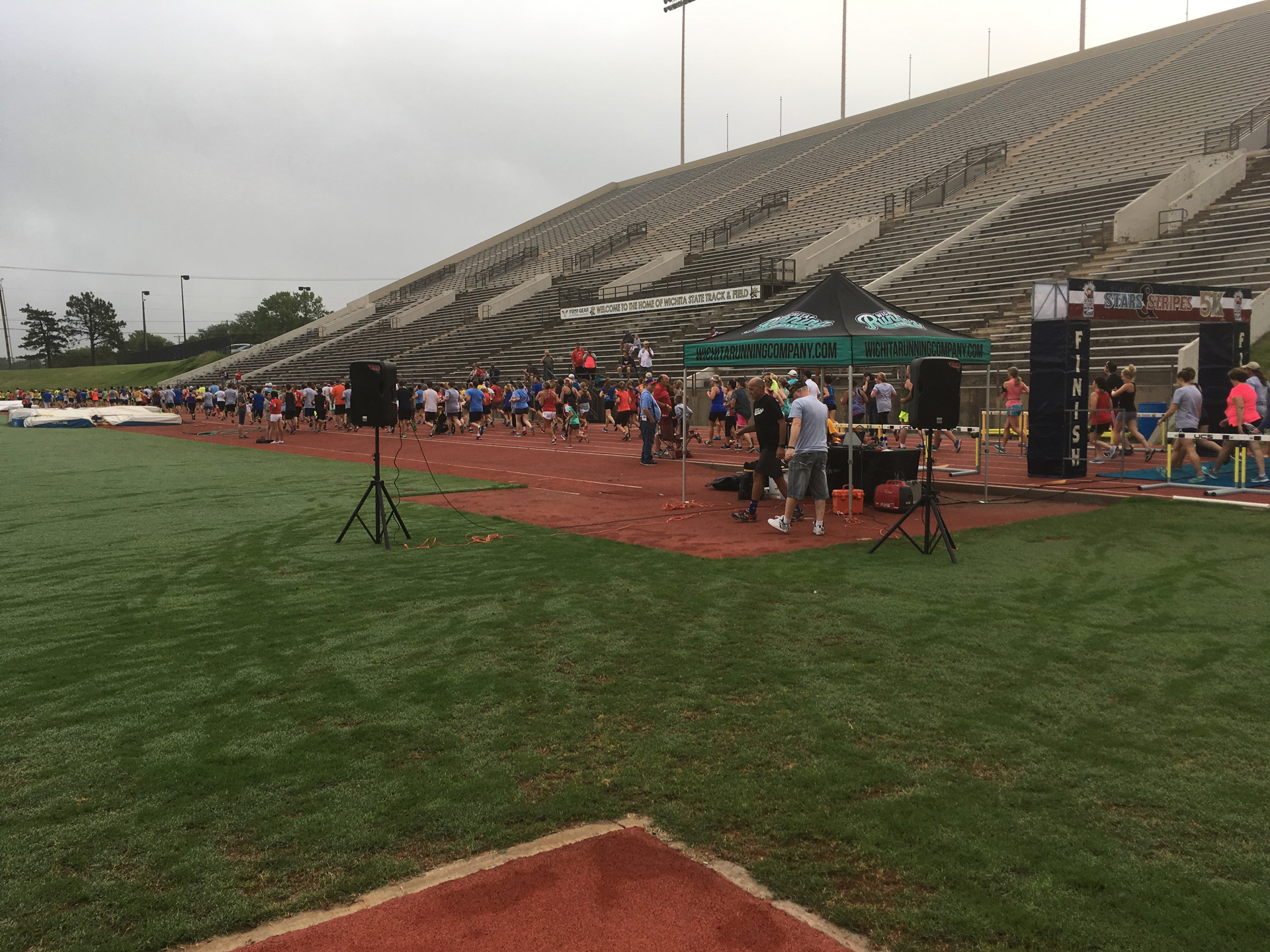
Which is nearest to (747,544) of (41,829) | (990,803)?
(990,803)

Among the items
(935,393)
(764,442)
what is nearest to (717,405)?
(764,442)

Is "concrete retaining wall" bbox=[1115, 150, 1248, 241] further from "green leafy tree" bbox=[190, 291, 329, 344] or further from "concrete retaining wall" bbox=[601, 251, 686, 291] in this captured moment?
"green leafy tree" bbox=[190, 291, 329, 344]

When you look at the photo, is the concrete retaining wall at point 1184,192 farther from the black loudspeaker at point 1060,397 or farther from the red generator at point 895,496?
the red generator at point 895,496

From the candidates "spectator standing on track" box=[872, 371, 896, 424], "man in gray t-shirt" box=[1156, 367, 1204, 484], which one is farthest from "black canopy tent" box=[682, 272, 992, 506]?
"spectator standing on track" box=[872, 371, 896, 424]

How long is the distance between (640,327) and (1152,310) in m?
24.9

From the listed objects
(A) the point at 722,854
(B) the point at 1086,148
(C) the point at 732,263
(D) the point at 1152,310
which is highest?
(B) the point at 1086,148

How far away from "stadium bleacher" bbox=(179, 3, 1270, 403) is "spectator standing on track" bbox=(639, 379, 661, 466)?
1028 cm

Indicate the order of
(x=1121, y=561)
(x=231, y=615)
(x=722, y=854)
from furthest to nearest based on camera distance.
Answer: (x=1121, y=561), (x=231, y=615), (x=722, y=854)

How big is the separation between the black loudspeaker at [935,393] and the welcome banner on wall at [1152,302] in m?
7.11

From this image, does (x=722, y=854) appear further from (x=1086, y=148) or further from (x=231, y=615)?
(x=1086, y=148)

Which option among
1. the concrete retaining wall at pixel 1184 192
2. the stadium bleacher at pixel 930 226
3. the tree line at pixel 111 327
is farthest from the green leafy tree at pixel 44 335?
the concrete retaining wall at pixel 1184 192

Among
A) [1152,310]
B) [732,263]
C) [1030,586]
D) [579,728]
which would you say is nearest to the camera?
[579,728]

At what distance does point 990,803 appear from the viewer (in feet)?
12.6

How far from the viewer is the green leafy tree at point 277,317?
374 feet
